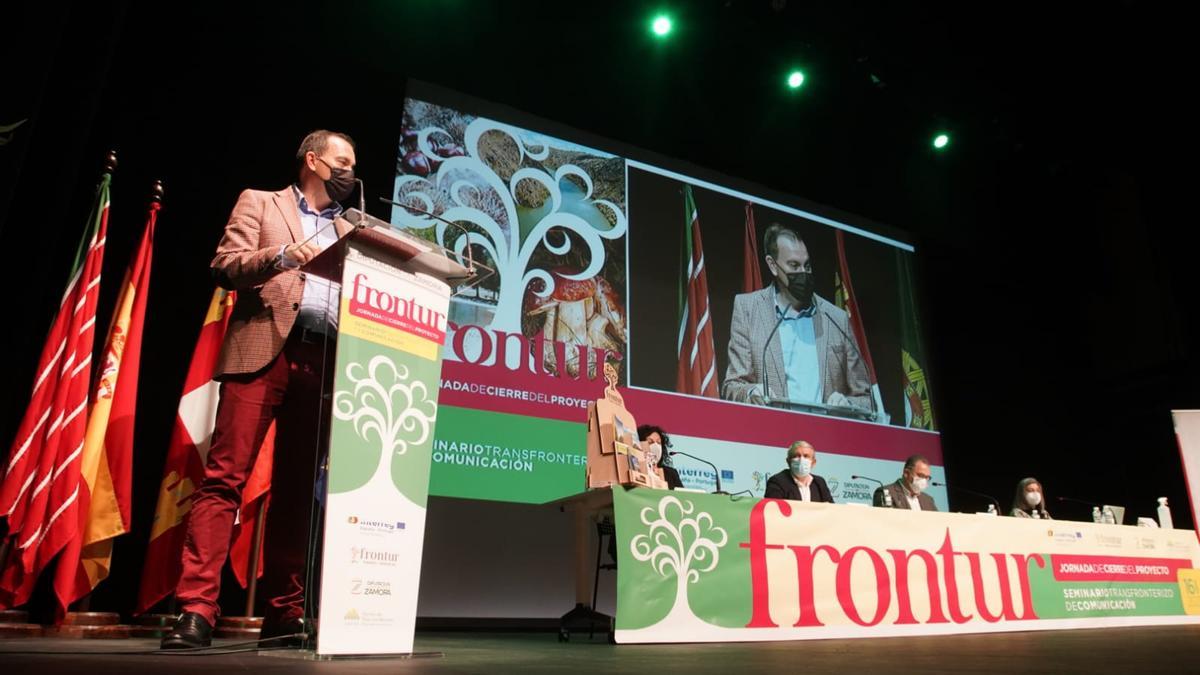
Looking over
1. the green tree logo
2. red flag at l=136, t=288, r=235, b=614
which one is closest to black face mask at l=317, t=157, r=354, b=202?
the green tree logo

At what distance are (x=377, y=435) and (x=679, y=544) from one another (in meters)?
1.40

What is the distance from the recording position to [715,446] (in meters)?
4.46

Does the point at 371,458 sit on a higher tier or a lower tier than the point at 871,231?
lower

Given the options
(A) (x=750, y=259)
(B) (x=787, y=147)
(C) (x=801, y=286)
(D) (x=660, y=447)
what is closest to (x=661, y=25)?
(B) (x=787, y=147)

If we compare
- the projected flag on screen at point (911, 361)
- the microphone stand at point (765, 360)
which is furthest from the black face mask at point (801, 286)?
the projected flag on screen at point (911, 361)

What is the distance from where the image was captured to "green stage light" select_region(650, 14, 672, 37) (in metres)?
4.98

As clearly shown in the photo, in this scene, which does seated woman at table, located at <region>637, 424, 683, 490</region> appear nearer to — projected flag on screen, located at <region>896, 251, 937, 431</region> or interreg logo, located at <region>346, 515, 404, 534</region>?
projected flag on screen, located at <region>896, 251, 937, 431</region>

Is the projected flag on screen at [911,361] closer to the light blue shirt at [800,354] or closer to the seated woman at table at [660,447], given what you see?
the light blue shirt at [800,354]

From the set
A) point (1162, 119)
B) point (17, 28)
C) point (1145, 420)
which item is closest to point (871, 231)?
point (1162, 119)

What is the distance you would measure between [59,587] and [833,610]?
274cm

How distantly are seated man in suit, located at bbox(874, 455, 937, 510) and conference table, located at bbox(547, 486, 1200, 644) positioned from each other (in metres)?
0.75

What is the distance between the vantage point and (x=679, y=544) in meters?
2.71

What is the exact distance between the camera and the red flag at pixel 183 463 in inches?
113

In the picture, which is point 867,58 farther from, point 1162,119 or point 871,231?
point 1162,119
